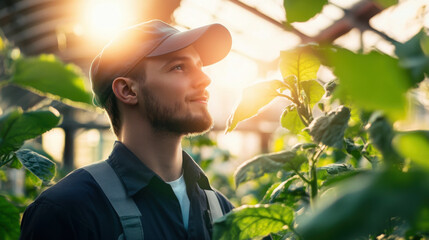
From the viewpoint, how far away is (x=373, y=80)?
0.28 m

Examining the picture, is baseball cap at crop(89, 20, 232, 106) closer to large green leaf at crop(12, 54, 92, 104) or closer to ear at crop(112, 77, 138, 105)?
ear at crop(112, 77, 138, 105)

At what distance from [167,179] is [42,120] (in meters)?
0.75

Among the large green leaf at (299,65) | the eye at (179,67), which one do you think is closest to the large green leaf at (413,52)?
the large green leaf at (299,65)

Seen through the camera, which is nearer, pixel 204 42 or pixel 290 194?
pixel 290 194

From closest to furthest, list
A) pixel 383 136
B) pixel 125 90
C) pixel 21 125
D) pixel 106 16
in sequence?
pixel 383 136, pixel 21 125, pixel 125 90, pixel 106 16

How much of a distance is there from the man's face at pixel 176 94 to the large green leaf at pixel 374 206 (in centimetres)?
114

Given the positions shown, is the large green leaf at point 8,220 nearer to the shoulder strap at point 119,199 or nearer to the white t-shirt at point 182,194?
the shoulder strap at point 119,199

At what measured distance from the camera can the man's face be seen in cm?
142

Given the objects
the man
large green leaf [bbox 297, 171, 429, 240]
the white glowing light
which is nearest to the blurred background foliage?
large green leaf [bbox 297, 171, 429, 240]

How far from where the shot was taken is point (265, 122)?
1267 centimetres

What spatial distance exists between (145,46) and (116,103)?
0.94 feet

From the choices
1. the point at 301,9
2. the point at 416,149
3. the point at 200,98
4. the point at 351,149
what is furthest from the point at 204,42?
the point at 416,149

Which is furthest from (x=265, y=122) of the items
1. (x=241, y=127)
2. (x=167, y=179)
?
(x=167, y=179)

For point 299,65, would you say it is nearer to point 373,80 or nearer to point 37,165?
point 373,80
